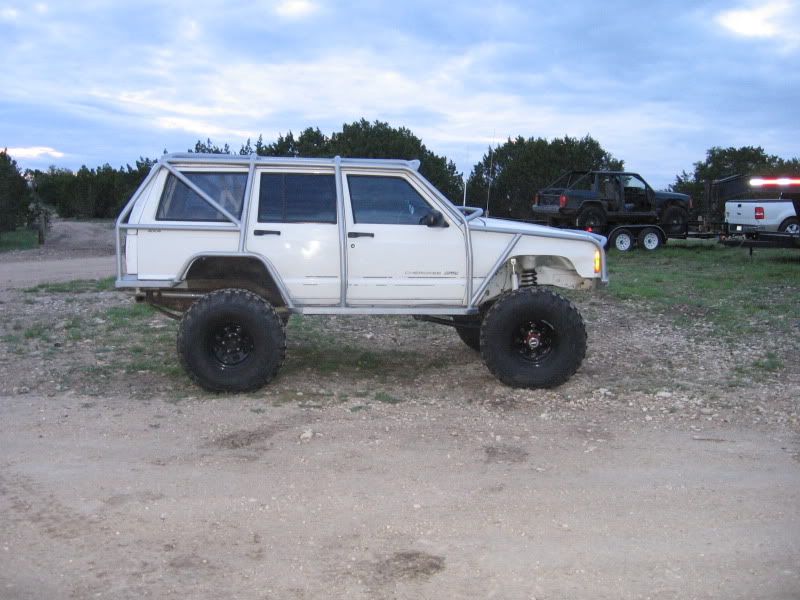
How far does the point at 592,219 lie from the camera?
21.6m

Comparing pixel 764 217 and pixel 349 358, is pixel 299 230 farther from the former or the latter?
pixel 764 217

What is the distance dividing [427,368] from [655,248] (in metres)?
15.2

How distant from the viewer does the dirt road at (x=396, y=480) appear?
418 centimetres

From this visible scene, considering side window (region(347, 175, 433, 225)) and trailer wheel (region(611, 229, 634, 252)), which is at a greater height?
side window (region(347, 175, 433, 225))

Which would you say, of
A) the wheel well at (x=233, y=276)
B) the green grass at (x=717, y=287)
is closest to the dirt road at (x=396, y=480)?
the wheel well at (x=233, y=276)

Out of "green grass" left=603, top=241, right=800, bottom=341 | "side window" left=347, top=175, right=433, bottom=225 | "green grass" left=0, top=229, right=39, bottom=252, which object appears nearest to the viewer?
"side window" left=347, top=175, right=433, bottom=225

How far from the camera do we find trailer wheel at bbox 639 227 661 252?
2222 cm

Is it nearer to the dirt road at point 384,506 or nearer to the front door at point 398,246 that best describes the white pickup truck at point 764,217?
the front door at point 398,246

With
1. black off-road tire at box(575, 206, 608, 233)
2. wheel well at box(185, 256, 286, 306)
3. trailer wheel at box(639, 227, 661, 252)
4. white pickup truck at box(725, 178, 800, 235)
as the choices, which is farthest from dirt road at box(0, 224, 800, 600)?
trailer wheel at box(639, 227, 661, 252)

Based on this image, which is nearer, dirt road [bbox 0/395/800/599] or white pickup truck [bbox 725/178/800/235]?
dirt road [bbox 0/395/800/599]

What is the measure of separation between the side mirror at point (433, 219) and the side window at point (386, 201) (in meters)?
0.09

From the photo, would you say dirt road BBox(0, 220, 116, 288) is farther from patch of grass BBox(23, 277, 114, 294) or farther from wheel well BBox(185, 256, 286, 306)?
wheel well BBox(185, 256, 286, 306)

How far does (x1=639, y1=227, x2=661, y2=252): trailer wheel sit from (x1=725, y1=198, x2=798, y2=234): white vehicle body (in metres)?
2.29

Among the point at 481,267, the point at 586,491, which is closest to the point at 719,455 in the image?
the point at 586,491
